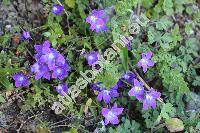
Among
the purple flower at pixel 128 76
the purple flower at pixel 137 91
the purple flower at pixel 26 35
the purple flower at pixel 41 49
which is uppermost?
the purple flower at pixel 26 35

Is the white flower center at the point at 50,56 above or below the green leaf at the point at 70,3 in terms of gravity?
below

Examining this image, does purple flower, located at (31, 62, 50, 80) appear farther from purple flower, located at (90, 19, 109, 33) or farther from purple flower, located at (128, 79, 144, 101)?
purple flower, located at (128, 79, 144, 101)

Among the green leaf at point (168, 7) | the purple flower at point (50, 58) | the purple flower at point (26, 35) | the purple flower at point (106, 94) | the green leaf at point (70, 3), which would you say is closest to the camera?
the purple flower at point (50, 58)

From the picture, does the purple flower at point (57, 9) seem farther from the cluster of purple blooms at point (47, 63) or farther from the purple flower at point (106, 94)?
the purple flower at point (106, 94)

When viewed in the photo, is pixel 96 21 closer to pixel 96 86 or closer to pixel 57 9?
pixel 57 9

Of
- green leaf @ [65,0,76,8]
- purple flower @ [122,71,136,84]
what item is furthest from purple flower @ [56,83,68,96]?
green leaf @ [65,0,76,8]

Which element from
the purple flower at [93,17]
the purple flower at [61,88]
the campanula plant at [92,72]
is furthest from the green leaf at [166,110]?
the purple flower at [93,17]
